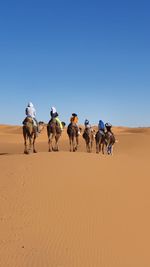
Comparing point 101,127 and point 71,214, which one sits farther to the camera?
point 101,127

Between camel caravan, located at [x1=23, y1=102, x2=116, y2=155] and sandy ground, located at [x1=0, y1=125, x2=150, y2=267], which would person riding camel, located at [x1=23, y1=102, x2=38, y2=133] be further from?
sandy ground, located at [x1=0, y1=125, x2=150, y2=267]

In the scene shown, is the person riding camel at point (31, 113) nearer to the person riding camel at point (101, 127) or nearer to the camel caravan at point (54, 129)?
the camel caravan at point (54, 129)

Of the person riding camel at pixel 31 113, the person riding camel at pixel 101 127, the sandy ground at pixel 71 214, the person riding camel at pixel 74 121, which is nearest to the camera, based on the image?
the sandy ground at pixel 71 214

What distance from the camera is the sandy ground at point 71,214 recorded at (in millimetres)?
9538

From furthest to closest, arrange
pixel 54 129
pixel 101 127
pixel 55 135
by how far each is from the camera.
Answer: pixel 101 127 < pixel 55 135 < pixel 54 129

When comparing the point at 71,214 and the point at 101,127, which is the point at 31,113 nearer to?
the point at 101,127

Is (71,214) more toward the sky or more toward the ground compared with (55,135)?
more toward the ground

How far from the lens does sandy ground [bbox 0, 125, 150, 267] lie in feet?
31.3

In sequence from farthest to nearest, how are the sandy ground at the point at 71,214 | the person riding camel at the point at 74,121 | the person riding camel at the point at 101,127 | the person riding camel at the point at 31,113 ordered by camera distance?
the person riding camel at the point at 101,127
the person riding camel at the point at 74,121
the person riding camel at the point at 31,113
the sandy ground at the point at 71,214

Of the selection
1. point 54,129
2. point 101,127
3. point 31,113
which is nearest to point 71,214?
point 31,113

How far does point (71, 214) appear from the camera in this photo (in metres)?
11.7

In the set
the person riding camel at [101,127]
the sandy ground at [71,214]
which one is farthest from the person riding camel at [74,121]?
the sandy ground at [71,214]

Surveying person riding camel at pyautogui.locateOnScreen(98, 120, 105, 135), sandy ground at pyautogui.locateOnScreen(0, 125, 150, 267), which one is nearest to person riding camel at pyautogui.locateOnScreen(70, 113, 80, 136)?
person riding camel at pyautogui.locateOnScreen(98, 120, 105, 135)

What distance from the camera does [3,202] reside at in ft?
39.2
